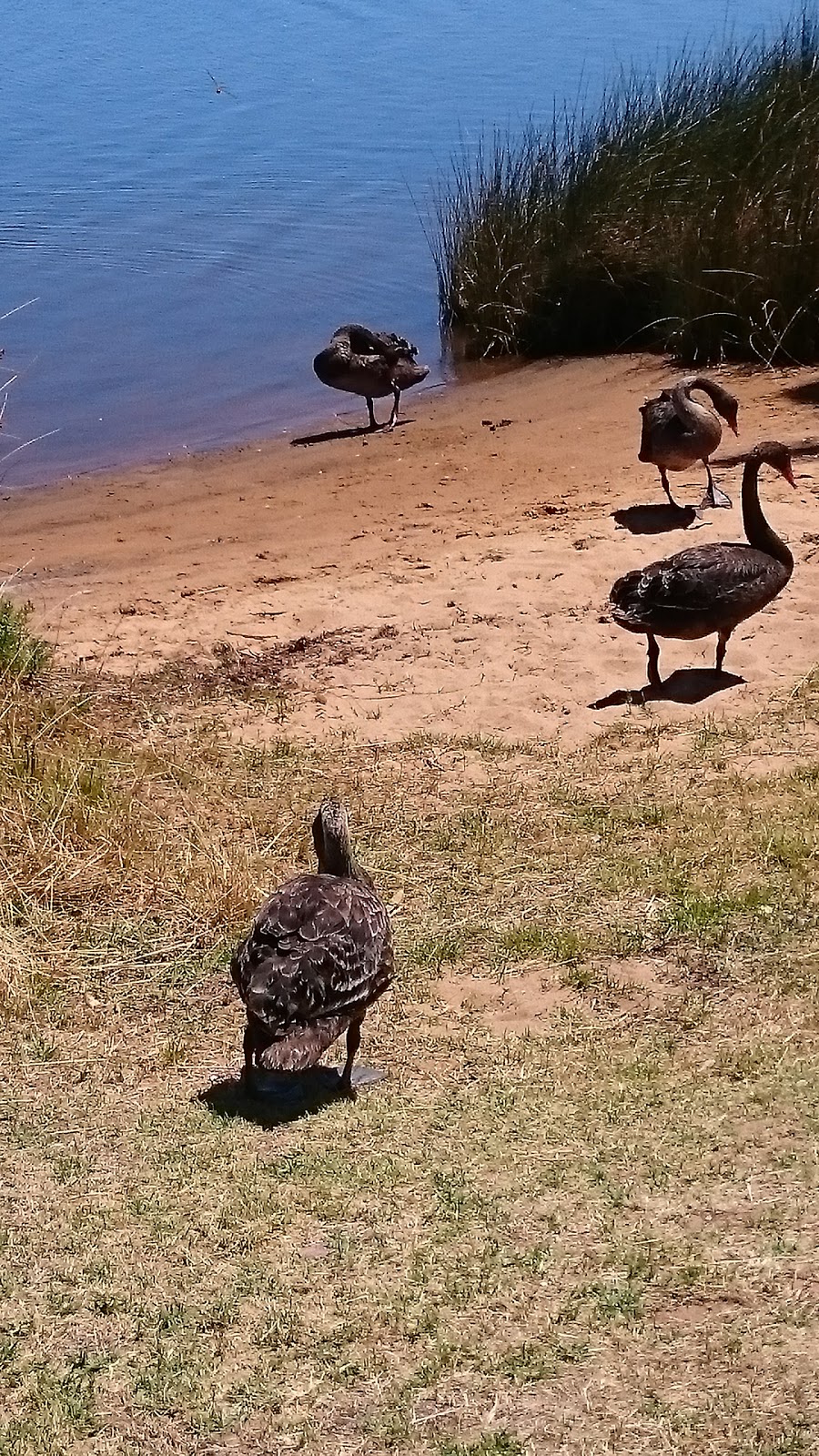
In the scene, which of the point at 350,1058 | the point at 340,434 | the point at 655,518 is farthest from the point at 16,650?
the point at 340,434

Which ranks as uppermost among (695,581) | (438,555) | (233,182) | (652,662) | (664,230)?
(664,230)

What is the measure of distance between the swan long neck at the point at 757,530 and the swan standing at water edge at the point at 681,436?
7.02 feet

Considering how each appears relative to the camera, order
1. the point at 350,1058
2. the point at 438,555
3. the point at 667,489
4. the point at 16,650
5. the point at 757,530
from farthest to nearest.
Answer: the point at 667,489 < the point at 438,555 < the point at 757,530 < the point at 16,650 < the point at 350,1058

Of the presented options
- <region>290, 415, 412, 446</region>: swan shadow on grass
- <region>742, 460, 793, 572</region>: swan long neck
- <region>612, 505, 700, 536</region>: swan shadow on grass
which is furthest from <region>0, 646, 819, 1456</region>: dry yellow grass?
<region>290, 415, 412, 446</region>: swan shadow on grass

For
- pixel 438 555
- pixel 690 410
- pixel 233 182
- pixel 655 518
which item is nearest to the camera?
pixel 438 555

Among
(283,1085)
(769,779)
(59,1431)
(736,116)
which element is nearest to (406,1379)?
(59,1431)

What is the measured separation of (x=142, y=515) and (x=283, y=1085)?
29.5 feet

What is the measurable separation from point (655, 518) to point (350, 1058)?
694 cm

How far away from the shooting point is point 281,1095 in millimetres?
4938

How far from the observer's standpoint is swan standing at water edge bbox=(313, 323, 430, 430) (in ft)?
49.4

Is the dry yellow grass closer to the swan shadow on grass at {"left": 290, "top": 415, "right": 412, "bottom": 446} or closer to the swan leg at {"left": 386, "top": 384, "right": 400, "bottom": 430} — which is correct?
the swan shadow on grass at {"left": 290, "top": 415, "right": 412, "bottom": 446}

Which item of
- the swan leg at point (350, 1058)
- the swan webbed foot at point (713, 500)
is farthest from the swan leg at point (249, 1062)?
the swan webbed foot at point (713, 500)

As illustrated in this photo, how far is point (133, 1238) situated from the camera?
4.14 metres

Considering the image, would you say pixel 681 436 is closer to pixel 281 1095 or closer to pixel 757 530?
pixel 757 530
